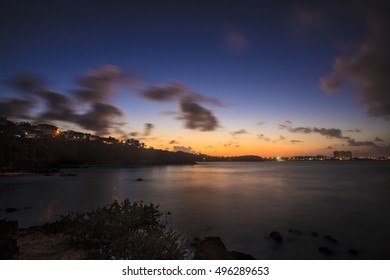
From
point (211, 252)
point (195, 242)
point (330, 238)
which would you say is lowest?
point (330, 238)

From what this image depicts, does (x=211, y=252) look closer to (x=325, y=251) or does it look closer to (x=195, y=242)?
(x=195, y=242)

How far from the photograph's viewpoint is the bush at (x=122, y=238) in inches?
248

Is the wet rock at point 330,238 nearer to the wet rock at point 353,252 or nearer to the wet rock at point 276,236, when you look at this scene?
the wet rock at point 353,252

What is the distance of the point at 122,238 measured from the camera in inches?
272

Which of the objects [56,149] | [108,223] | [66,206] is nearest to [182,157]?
[56,149]

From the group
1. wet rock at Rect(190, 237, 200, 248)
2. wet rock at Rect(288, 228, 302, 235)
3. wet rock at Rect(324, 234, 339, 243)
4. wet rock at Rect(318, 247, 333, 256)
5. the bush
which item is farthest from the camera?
wet rock at Rect(288, 228, 302, 235)

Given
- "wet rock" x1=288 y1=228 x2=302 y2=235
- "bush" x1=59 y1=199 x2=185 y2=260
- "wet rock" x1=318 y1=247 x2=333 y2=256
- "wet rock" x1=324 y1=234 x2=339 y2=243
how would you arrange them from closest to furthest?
"bush" x1=59 y1=199 x2=185 y2=260 < "wet rock" x1=318 y1=247 x2=333 y2=256 < "wet rock" x1=324 y1=234 x2=339 y2=243 < "wet rock" x1=288 y1=228 x2=302 y2=235

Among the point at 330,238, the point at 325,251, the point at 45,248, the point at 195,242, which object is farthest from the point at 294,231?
the point at 45,248

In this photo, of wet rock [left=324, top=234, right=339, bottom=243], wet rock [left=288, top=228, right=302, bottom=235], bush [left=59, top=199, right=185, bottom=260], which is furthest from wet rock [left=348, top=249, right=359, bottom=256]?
bush [left=59, top=199, right=185, bottom=260]

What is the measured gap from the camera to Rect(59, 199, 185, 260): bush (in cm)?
630

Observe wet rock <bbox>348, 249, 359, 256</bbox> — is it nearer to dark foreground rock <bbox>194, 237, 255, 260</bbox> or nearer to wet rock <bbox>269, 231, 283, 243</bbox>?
wet rock <bbox>269, 231, 283, 243</bbox>

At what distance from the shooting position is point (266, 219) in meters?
18.0
